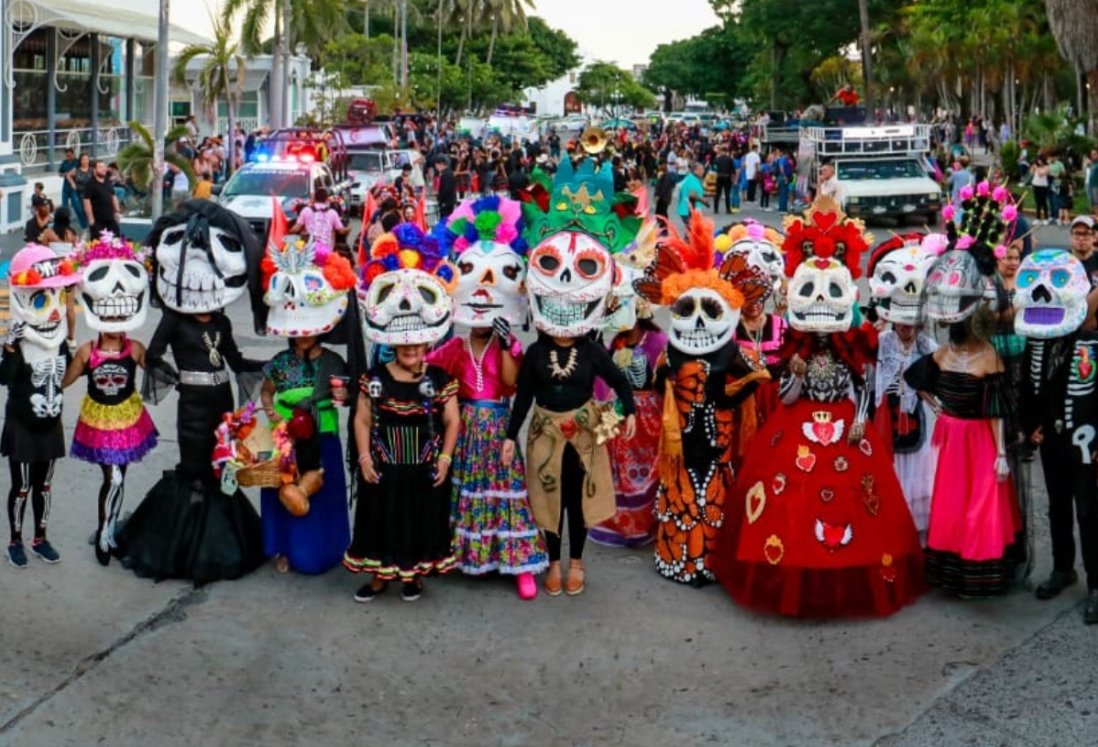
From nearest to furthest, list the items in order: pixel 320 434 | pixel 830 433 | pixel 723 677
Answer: pixel 723 677 < pixel 830 433 < pixel 320 434

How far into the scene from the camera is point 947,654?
699cm

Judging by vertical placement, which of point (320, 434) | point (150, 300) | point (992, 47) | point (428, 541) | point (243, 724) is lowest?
point (243, 724)

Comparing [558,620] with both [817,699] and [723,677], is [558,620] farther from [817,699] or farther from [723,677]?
[817,699]

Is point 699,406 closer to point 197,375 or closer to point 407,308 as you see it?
point 407,308

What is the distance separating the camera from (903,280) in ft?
26.6

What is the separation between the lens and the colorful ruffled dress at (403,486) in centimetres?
741

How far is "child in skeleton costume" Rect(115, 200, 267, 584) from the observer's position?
25.4 feet

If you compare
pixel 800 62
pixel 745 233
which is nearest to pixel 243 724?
pixel 745 233

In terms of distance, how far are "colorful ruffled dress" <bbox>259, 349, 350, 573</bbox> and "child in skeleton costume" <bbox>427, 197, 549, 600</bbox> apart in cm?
61

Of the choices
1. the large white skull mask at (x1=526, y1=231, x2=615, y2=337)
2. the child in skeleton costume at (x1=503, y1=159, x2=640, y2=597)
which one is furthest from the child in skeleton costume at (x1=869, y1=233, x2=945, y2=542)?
Result: the large white skull mask at (x1=526, y1=231, x2=615, y2=337)

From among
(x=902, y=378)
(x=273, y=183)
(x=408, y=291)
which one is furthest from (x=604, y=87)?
(x=408, y=291)

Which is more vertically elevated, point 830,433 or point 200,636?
point 830,433

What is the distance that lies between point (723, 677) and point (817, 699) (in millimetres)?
455

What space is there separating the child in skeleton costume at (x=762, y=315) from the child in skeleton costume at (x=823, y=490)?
369 mm
